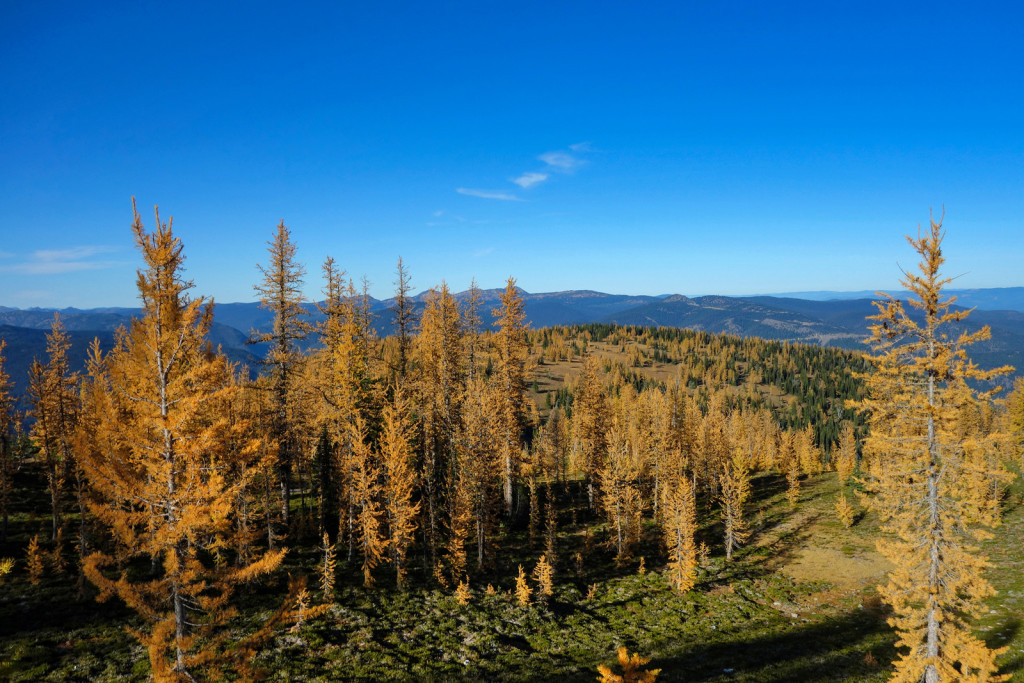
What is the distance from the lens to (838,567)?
36875 millimetres

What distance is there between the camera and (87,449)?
454 inches

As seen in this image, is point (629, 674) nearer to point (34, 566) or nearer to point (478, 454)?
point (478, 454)

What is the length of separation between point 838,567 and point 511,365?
31666 mm

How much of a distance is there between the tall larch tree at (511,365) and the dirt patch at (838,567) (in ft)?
80.3

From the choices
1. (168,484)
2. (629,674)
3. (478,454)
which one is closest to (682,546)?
(478,454)

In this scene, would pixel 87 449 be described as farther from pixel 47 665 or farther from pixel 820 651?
pixel 820 651

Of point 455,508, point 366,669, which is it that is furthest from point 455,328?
point 366,669

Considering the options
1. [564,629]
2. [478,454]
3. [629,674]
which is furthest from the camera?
[478,454]

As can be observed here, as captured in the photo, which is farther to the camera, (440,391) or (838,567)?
(440,391)

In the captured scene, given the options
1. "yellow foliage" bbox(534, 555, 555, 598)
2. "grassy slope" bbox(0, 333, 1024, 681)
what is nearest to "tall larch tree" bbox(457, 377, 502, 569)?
"grassy slope" bbox(0, 333, 1024, 681)

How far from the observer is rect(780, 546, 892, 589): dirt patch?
35.0 metres

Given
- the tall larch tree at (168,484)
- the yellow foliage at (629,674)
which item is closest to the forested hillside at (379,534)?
the tall larch tree at (168,484)

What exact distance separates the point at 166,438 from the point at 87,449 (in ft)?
8.43

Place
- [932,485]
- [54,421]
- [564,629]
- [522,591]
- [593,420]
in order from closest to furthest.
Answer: [932,485]
[564,629]
[522,591]
[54,421]
[593,420]
